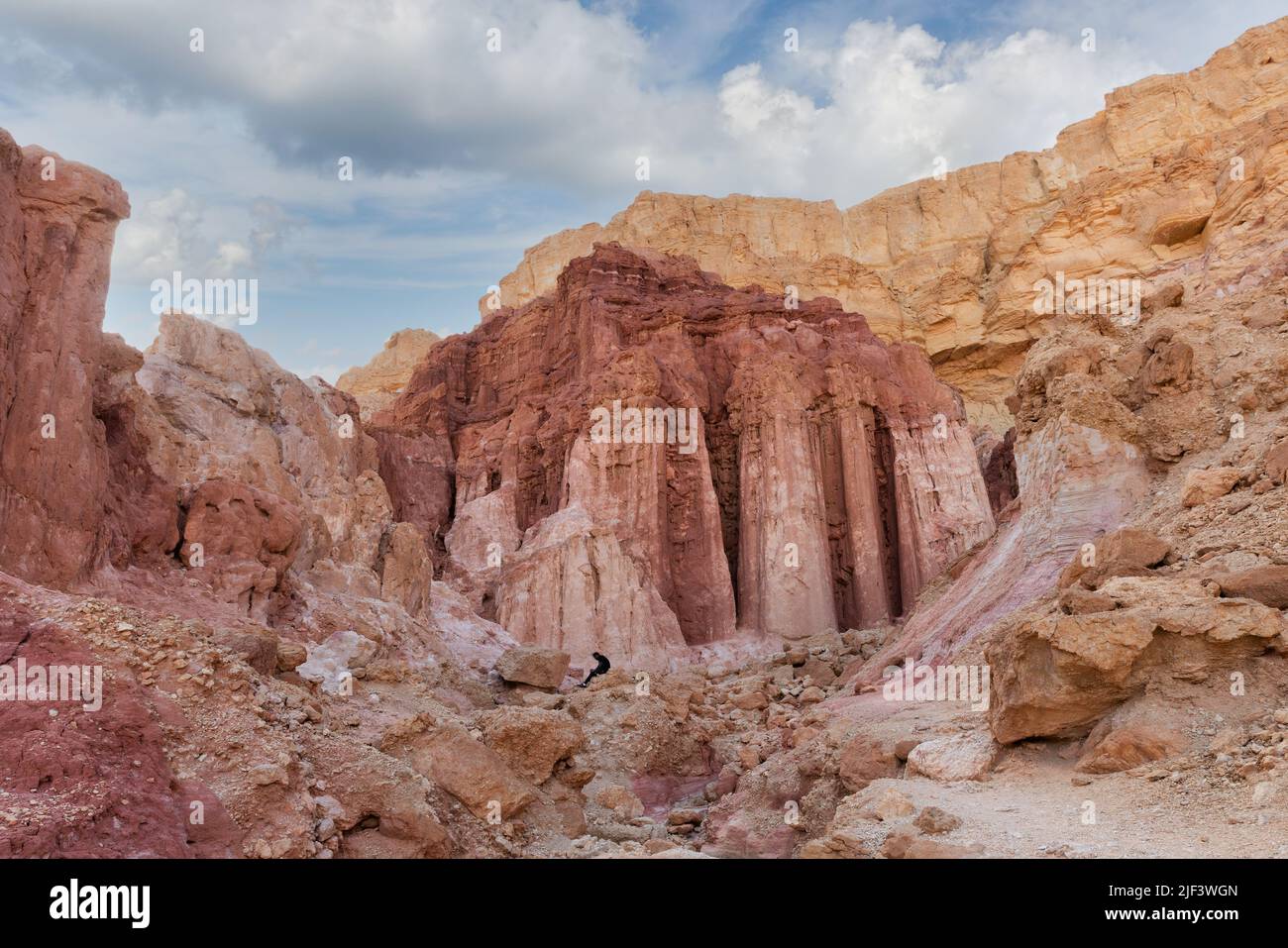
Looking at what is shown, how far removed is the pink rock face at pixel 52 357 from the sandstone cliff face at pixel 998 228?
135 feet

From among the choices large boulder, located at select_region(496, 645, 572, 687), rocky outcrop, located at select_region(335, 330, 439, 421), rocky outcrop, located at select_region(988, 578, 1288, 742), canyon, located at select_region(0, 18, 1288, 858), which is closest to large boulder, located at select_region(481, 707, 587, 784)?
canyon, located at select_region(0, 18, 1288, 858)

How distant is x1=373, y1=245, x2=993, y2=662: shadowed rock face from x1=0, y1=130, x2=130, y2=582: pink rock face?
16.1 meters

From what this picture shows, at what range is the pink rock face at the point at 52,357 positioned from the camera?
11.6m

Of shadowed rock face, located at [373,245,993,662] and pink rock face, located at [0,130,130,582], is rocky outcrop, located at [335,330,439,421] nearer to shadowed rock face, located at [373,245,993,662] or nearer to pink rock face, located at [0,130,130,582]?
shadowed rock face, located at [373,245,993,662]

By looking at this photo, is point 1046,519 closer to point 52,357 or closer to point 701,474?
point 52,357

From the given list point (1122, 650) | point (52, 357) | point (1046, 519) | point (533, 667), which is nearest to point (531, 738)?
point (533, 667)

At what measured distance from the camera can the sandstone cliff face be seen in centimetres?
→ 5169

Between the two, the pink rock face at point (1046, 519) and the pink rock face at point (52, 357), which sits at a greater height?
the pink rock face at point (52, 357)

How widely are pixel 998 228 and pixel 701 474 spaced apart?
4800 centimetres

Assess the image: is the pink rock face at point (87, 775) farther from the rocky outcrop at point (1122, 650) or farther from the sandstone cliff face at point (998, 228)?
the sandstone cliff face at point (998, 228)

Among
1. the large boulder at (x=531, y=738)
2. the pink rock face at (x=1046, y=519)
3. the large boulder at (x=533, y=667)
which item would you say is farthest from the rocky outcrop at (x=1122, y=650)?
the large boulder at (x=533, y=667)

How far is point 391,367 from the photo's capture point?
2768 inches

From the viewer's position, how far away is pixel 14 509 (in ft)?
37.3

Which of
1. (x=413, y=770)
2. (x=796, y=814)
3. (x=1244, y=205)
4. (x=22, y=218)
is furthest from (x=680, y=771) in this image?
(x=1244, y=205)
